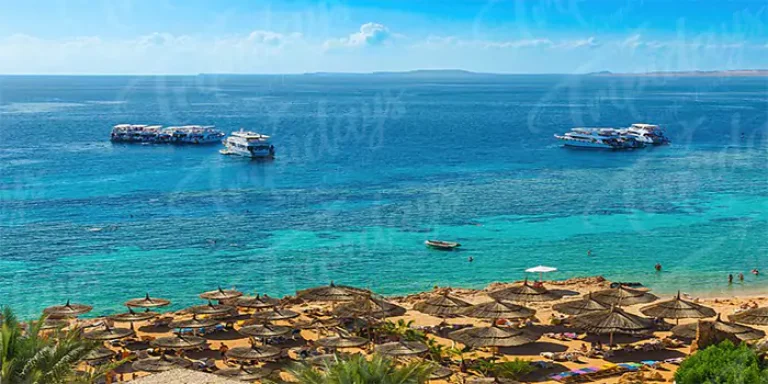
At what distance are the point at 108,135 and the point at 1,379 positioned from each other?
123 meters

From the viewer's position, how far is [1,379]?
16.2 metres

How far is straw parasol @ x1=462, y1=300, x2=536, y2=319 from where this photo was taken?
108 ft

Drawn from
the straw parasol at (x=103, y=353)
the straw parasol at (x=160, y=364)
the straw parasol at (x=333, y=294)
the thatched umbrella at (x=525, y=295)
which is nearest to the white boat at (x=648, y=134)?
the thatched umbrella at (x=525, y=295)

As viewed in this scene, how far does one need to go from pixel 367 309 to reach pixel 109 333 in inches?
385

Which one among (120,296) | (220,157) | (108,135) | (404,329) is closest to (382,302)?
(404,329)

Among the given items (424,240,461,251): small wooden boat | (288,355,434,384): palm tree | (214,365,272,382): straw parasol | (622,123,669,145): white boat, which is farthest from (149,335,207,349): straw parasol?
(622,123,669,145): white boat

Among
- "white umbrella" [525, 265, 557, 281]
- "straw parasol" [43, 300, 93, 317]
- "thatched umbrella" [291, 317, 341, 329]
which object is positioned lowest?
"white umbrella" [525, 265, 557, 281]

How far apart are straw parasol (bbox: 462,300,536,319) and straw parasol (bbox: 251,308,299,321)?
272 inches

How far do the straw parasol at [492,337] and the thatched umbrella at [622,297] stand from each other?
18.4 ft

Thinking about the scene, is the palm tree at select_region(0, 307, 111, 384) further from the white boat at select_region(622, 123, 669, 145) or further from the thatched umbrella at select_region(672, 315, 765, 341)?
the white boat at select_region(622, 123, 669, 145)

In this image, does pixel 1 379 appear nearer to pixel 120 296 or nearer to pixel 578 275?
pixel 120 296

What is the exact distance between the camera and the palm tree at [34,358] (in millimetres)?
16469

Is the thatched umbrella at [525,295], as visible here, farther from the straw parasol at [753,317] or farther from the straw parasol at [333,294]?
the straw parasol at [753,317]

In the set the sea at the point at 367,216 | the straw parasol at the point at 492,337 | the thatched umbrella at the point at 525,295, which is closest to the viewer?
the straw parasol at the point at 492,337
